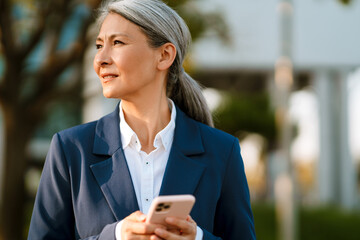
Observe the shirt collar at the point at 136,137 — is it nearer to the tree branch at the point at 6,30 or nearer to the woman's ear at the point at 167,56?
the woman's ear at the point at 167,56

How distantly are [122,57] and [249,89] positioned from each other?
29.7m

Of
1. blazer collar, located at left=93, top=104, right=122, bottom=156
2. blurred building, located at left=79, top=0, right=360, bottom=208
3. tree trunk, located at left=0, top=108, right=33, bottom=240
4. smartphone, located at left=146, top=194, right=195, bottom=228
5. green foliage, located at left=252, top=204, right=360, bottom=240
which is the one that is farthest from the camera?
blurred building, located at left=79, top=0, right=360, bottom=208

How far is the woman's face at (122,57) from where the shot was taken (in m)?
2.15

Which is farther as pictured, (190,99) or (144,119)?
(190,99)

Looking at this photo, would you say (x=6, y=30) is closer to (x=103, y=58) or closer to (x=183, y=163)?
(x=103, y=58)

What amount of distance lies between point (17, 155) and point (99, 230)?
692 centimetres

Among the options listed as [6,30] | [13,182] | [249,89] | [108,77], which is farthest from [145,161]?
[249,89]

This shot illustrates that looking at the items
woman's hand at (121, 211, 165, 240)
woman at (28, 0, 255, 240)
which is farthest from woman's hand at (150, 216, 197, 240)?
woman at (28, 0, 255, 240)

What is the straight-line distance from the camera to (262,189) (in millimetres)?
33594

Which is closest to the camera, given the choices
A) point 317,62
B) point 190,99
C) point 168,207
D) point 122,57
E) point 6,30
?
point 168,207

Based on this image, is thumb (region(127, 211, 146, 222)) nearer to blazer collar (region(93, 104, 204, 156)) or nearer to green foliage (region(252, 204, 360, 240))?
blazer collar (region(93, 104, 204, 156))

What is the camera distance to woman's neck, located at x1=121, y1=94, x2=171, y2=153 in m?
2.30

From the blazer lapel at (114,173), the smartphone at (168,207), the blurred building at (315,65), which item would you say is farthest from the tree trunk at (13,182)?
the blurred building at (315,65)

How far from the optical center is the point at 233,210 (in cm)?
227
